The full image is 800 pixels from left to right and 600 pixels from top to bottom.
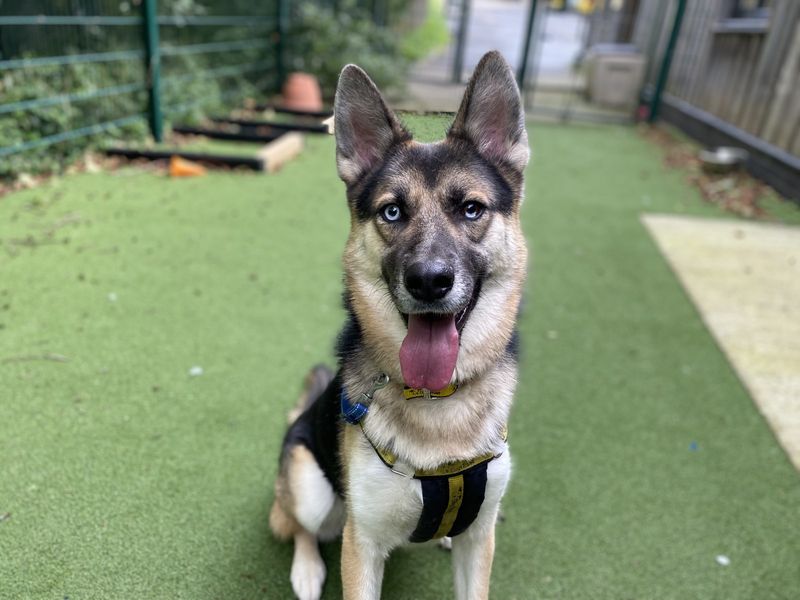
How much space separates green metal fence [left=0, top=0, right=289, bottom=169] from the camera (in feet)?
18.7

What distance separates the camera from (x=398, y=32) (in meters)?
12.9

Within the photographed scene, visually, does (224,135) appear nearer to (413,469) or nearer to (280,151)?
(280,151)

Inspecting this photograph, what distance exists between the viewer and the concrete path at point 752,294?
353cm

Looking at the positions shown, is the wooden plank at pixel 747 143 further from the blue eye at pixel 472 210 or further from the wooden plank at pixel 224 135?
the blue eye at pixel 472 210

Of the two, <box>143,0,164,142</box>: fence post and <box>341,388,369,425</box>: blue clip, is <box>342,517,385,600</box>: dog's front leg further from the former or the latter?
<box>143,0,164,142</box>: fence post

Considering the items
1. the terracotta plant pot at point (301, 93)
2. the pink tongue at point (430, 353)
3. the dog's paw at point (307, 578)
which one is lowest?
the dog's paw at point (307, 578)

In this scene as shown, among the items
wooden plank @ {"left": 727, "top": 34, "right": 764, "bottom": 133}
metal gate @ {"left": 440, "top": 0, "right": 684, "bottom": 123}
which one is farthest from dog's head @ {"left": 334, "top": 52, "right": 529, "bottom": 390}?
wooden plank @ {"left": 727, "top": 34, "right": 764, "bottom": 133}

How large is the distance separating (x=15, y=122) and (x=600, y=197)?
6471 mm

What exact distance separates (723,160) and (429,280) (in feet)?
25.8

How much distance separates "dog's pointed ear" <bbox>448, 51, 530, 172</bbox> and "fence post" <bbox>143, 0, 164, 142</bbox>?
646cm

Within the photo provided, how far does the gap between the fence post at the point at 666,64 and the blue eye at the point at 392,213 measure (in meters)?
11.0

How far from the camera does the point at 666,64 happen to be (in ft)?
36.0

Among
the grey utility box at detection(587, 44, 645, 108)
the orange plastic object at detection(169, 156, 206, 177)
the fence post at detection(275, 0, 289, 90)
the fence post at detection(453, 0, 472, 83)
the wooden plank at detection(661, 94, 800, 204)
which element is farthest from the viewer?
the fence post at detection(453, 0, 472, 83)

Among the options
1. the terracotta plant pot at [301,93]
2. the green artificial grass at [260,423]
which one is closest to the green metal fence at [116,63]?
the terracotta plant pot at [301,93]
